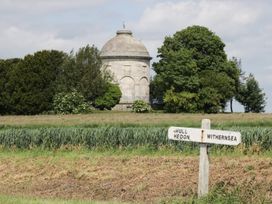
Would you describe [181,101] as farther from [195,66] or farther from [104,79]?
[104,79]

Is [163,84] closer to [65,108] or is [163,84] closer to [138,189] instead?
[65,108]

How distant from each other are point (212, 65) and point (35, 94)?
2333 cm

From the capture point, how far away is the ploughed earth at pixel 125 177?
14875mm

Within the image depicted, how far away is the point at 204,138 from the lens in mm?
12789

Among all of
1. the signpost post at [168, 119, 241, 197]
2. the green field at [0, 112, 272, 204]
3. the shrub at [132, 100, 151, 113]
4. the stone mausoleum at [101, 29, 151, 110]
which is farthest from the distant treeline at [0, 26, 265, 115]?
the signpost post at [168, 119, 241, 197]

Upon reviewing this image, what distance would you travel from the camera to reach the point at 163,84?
8456cm

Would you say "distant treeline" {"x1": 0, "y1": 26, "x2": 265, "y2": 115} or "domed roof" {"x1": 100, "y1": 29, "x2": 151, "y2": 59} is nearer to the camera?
"distant treeline" {"x1": 0, "y1": 26, "x2": 265, "y2": 115}

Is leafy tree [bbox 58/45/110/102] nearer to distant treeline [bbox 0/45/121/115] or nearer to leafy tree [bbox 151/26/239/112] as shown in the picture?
distant treeline [bbox 0/45/121/115]

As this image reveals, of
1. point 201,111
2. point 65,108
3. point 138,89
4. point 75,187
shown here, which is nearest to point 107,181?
point 75,187

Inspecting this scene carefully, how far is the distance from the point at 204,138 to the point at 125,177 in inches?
187

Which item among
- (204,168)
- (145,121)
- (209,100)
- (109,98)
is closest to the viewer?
(204,168)

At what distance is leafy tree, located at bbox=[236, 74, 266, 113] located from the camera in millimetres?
94125

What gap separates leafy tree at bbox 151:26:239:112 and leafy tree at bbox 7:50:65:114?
13.4 meters

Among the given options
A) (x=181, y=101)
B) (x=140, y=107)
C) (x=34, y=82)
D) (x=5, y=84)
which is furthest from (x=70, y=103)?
(x=181, y=101)
